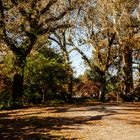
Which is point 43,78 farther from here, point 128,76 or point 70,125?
point 70,125

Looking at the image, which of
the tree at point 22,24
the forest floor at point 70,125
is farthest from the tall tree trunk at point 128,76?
the forest floor at point 70,125

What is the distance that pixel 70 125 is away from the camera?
16.7 metres

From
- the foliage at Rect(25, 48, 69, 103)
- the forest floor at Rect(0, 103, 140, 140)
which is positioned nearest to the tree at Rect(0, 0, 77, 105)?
the foliage at Rect(25, 48, 69, 103)

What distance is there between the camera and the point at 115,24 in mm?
35750

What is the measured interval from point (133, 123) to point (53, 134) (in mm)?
3906

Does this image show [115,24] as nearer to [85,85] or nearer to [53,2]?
[53,2]

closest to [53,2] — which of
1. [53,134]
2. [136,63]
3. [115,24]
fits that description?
[115,24]

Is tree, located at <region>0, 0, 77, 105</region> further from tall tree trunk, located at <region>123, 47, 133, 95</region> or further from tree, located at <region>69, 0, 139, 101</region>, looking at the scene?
tall tree trunk, located at <region>123, 47, 133, 95</region>

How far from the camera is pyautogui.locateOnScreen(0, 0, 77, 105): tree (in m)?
24.6

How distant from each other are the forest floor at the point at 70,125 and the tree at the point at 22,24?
218 inches

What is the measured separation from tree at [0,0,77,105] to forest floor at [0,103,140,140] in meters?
5.54

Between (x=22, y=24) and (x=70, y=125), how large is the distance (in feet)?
34.2

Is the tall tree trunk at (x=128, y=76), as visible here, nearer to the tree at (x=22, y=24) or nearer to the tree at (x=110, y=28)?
the tree at (x=110, y=28)

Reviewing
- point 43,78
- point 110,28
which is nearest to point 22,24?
point 43,78
